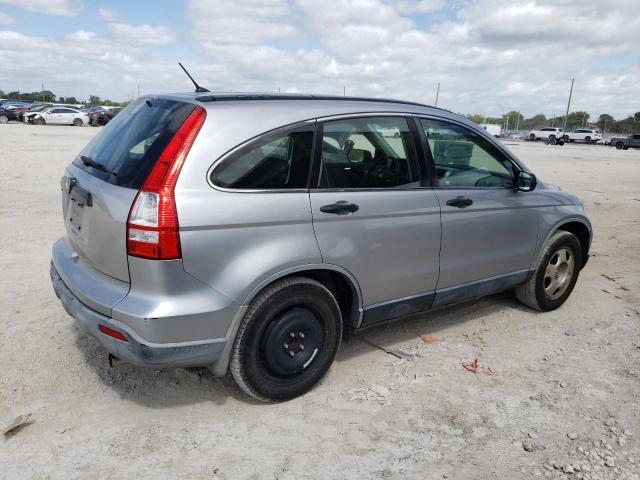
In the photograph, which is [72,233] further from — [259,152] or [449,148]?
[449,148]

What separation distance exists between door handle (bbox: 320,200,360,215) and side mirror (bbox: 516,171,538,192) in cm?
175

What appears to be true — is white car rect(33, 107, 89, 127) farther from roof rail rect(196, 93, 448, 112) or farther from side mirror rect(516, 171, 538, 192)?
side mirror rect(516, 171, 538, 192)

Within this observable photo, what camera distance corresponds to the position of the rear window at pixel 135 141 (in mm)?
2834

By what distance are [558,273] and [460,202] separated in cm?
173

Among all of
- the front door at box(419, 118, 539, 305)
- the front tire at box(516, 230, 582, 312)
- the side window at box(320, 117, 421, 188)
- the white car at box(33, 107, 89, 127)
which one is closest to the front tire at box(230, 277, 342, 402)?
the side window at box(320, 117, 421, 188)

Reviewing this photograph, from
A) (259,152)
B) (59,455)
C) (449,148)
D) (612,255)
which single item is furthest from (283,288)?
(612,255)

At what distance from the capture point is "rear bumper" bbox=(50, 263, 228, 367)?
272cm

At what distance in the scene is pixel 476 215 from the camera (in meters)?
4.00

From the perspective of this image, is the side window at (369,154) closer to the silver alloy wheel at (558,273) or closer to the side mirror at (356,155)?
the side mirror at (356,155)

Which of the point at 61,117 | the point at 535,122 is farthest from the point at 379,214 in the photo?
the point at 535,122

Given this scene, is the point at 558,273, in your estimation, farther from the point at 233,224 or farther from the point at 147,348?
the point at 147,348

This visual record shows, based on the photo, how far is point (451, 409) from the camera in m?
3.32

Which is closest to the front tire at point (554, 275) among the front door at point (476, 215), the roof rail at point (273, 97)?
the front door at point (476, 215)

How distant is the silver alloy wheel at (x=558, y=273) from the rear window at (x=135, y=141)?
354 centimetres
